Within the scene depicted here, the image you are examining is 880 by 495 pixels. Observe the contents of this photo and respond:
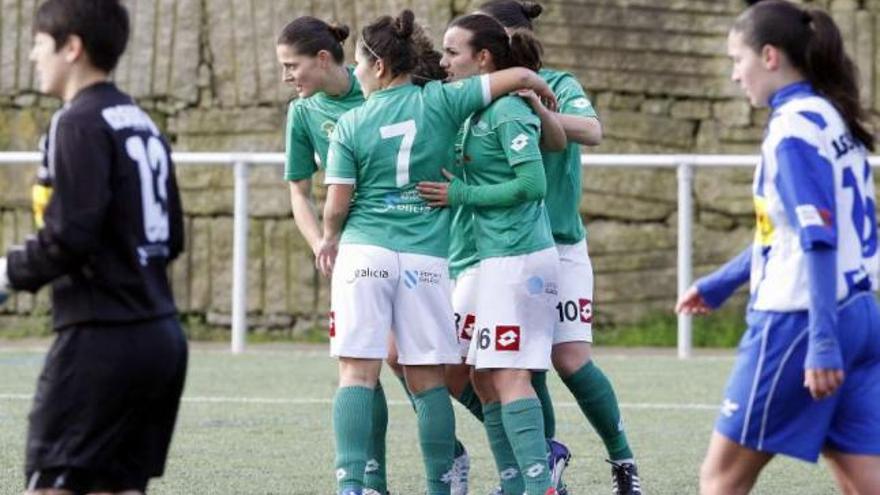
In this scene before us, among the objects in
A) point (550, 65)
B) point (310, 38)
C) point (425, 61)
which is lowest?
point (425, 61)

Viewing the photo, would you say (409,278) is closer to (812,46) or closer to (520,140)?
(520,140)

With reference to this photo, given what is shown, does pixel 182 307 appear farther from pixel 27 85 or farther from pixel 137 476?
pixel 137 476

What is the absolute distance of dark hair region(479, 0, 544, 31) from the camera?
6766 mm

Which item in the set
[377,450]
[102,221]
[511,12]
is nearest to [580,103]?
[511,12]

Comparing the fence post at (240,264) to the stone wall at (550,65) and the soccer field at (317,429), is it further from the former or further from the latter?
the stone wall at (550,65)

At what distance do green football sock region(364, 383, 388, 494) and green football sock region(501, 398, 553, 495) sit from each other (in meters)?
0.57

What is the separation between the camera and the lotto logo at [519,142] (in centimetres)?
617

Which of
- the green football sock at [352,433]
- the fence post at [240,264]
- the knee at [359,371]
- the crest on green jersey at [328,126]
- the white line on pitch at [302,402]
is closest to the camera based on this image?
the green football sock at [352,433]

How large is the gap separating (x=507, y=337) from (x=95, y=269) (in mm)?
2036

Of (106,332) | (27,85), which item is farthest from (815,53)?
(27,85)

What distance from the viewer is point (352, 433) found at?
20.3ft

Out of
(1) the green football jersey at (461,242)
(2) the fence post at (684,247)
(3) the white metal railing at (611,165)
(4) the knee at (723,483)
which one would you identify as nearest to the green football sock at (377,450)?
(1) the green football jersey at (461,242)

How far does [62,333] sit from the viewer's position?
4504mm

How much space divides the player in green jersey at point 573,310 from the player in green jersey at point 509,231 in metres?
0.43
